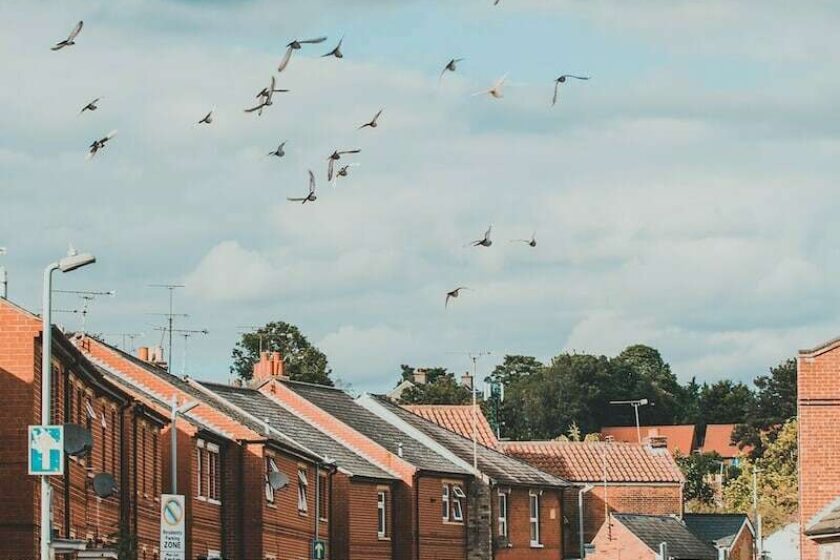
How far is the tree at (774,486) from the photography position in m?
118

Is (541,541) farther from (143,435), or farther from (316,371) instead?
(316,371)

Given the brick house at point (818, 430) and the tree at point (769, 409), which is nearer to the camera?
the brick house at point (818, 430)

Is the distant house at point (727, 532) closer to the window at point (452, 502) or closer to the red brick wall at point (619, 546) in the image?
the red brick wall at point (619, 546)

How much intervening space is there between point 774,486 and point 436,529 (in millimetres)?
53587

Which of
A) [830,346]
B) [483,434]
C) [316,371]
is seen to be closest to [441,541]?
[483,434]

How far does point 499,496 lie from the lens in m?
81.9

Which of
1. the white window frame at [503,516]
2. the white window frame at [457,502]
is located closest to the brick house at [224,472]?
the white window frame at [457,502]

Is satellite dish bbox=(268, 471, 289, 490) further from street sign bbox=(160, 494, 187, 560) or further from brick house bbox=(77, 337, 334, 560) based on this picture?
street sign bbox=(160, 494, 187, 560)

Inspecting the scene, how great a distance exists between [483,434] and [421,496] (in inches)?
613

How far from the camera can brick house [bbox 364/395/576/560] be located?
265ft

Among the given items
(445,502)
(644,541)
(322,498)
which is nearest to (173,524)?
Answer: (322,498)

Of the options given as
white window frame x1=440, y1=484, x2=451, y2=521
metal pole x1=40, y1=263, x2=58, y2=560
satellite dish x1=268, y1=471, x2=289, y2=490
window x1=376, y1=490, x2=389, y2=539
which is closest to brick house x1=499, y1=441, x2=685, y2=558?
white window frame x1=440, y1=484, x2=451, y2=521

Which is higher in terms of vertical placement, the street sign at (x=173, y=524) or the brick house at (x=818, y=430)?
the brick house at (x=818, y=430)

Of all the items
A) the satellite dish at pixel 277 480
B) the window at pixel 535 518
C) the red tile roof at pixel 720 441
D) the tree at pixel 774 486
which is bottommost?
the window at pixel 535 518
